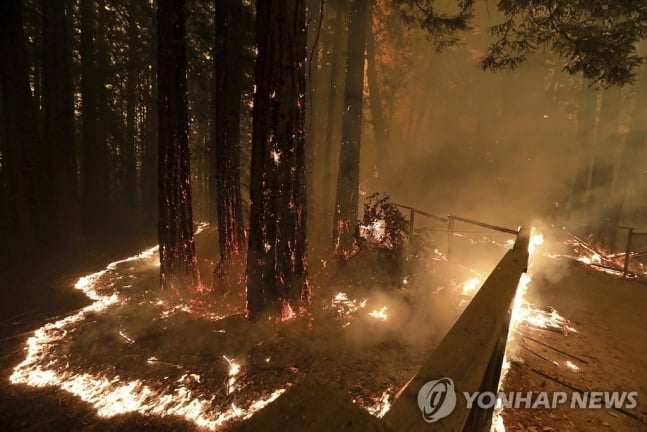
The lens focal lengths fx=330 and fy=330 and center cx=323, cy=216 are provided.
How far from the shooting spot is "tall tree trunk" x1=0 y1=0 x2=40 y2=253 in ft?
29.5

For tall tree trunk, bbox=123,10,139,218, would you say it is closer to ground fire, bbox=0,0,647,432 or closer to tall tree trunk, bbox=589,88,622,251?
ground fire, bbox=0,0,647,432

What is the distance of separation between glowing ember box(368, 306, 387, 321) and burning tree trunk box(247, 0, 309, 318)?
146 centimetres

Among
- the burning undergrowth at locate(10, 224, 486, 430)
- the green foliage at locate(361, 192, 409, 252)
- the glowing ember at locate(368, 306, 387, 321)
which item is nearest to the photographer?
the burning undergrowth at locate(10, 224, 486, 430)

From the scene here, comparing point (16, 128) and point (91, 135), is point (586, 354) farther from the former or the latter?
point (91, 135)

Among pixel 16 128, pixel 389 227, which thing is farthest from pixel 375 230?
pixel 16 128

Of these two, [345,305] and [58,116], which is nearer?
[345,305]

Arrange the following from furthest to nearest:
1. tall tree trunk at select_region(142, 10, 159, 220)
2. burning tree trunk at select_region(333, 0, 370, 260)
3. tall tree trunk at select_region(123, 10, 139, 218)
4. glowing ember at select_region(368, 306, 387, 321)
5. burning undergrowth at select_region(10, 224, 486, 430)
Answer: tall tree trunk at select_region(142, 10, 159, 220)
tall tree trunk at select_region(123, 10, 139, 218)
burning tree trunk at select_region(333, 0, 370, 260)
glowing ember at select_region(368, 306, 387, 321)
burning undergrowth at select_region(10, 224, 486, 430)

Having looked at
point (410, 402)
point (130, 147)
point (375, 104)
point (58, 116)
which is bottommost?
point (410, 402)

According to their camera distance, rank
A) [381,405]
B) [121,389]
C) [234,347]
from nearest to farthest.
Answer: [381,405], [121,389], [234,347]

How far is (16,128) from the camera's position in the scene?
9492 mm

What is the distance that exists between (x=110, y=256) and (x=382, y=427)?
521 inches

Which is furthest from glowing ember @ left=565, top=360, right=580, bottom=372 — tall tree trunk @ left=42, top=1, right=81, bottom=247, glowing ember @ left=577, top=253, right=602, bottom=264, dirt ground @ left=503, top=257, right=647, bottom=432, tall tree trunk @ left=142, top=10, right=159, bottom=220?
tall tree trunk @ left=142, top=10, right=159, bottom=220

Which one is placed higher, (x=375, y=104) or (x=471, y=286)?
(x=375, y=104)

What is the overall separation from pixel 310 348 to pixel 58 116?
10.8 metres
